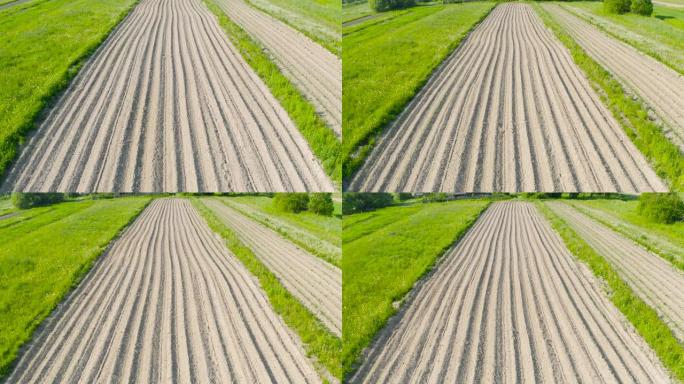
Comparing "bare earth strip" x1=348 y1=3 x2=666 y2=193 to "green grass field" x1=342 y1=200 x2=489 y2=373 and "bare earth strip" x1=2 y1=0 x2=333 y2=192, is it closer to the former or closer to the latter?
"green grass field" x1=342 y1=200 x2=489 y2=373

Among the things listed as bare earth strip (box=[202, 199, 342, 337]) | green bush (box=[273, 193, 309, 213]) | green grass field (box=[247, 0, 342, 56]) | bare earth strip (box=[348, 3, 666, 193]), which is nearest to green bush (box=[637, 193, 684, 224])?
bare earth strip (box=[348, 3, 666, 193])

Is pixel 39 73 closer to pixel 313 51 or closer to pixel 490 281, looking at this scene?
pixel 313 51

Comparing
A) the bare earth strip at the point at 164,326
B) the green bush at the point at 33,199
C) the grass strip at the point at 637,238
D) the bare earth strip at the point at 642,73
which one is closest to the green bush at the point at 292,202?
the bare earth strip at the point at 164,326

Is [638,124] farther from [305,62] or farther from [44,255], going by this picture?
[44,255]

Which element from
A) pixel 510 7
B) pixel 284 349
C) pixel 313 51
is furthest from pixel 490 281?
pixel 510 7

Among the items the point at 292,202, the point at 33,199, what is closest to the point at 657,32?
the point at 292,202
